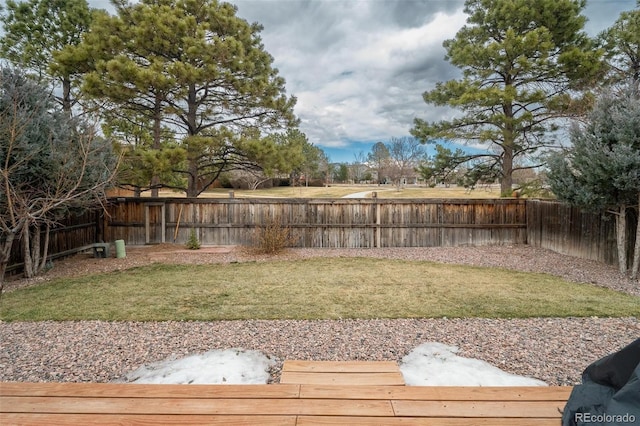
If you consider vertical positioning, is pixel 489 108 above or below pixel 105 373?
above

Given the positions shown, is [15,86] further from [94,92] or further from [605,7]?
[605,7]

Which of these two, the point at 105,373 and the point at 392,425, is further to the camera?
the point at 105,373

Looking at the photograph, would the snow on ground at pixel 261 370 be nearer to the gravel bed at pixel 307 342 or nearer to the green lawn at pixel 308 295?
the gravel bed at pixel 307 342

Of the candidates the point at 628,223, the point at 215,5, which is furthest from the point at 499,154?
the point at 215,5

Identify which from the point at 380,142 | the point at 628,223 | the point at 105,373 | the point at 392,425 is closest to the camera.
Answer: the point at 392,425

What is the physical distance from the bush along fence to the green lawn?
8.35 feet

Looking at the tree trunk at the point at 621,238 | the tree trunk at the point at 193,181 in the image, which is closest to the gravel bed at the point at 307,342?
the tree trunk at the point at 621,238

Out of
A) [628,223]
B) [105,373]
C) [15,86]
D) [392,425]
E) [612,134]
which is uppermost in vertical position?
[15,86]

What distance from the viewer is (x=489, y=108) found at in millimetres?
10148

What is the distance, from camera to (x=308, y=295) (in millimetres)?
4809

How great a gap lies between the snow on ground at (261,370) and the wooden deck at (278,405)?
0.87m

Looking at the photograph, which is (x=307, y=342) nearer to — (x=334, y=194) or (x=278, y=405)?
(x=278, y=405)

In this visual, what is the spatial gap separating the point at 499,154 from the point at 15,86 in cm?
1206

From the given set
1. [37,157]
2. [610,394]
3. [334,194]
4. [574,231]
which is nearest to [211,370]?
[610,394]
